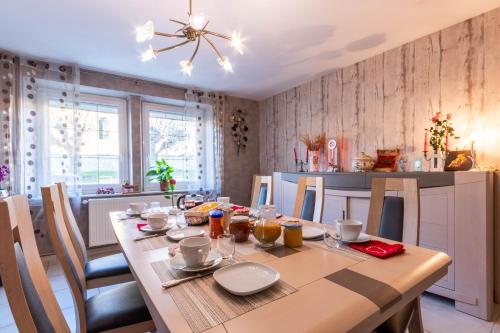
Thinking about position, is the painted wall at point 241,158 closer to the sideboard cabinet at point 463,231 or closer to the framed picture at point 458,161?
the sideboard cabinet at point 463,231

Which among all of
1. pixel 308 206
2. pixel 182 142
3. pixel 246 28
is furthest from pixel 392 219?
pixel 182 142

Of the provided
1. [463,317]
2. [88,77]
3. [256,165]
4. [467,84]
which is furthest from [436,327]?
[88,77]

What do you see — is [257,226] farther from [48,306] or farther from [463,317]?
[463,317]

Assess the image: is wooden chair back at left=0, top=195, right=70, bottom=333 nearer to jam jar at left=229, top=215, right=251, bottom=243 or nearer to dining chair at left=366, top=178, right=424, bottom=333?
jam jar at left=229, top=215, right=251, bottom=243

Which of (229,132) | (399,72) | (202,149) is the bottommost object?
(202,149)

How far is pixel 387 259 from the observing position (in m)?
0.92

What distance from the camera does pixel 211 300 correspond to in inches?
26.6

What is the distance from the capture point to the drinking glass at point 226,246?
37.7 inches

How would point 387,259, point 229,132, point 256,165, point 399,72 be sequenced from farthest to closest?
1. point 256,165
2. point 229,132
3. point 399,72
4. point 387,259

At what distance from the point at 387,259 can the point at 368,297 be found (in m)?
0.32

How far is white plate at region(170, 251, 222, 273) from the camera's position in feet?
2.75

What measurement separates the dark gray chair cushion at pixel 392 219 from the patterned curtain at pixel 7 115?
3.49 meters

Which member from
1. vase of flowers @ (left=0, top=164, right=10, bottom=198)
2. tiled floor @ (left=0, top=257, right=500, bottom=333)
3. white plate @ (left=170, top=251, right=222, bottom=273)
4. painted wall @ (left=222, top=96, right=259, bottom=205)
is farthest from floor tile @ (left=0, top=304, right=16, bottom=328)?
painted wall @ (left=222, top=96, right=259, bottom=205)

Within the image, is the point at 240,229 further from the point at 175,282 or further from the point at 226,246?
the point at 175,282
